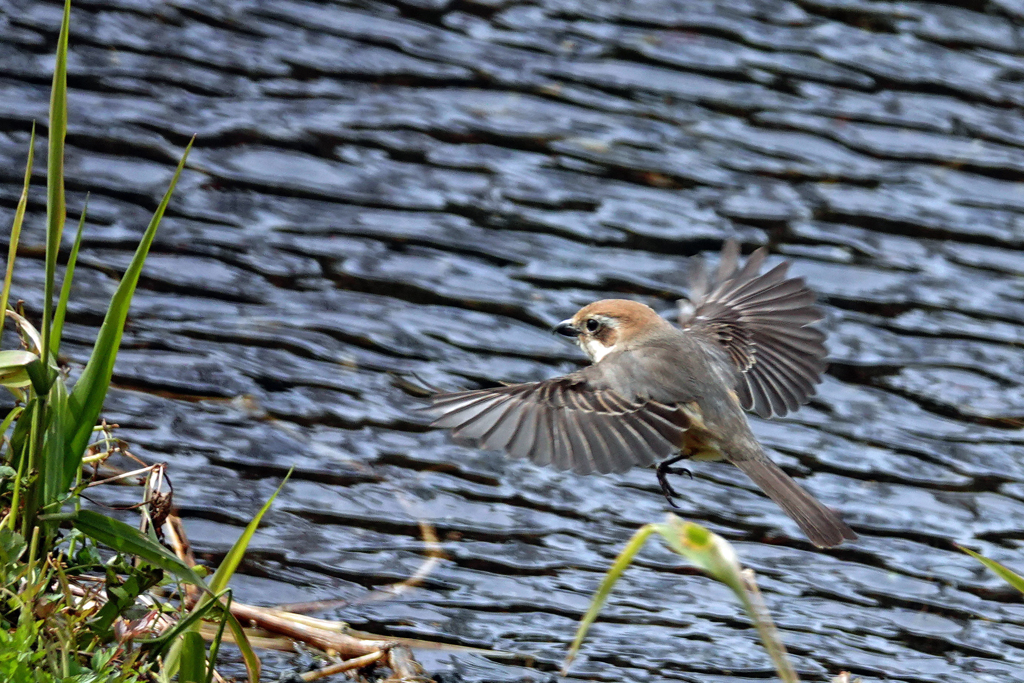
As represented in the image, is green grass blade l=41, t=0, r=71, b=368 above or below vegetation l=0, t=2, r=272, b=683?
above

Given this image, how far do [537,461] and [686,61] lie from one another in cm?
586

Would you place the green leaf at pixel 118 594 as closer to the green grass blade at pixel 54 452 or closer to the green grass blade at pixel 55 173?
the green grass blade at pixel 54 452

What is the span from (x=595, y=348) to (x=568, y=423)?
2.97 feet

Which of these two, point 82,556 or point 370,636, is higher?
point 82,556

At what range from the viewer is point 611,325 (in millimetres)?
5840

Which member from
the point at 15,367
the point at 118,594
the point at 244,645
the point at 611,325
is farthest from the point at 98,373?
the point at 611,325

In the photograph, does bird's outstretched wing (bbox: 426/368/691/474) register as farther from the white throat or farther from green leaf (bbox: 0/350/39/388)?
green leaf (bbox: 0/350/39/388)

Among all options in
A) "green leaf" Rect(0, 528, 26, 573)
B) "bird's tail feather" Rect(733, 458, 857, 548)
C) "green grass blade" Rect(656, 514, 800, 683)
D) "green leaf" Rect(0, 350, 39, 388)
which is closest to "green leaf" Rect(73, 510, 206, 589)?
"green leaf" Rect(0, 528, 26, 573)

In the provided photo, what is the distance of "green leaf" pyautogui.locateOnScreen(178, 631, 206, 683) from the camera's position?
142 inches

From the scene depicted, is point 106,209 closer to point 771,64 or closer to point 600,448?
point 600,448

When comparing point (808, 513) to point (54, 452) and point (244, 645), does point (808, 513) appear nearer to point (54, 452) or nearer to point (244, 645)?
point (244, 645)

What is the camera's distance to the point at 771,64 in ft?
33.0

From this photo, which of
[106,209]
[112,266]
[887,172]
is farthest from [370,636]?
[887,172]

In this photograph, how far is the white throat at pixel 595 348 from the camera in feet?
19.1
